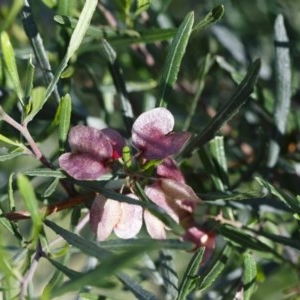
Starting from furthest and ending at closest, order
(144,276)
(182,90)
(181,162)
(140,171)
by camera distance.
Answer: (182,90)
(144,276)
(181,162)
(140,171)

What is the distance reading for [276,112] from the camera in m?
0.66

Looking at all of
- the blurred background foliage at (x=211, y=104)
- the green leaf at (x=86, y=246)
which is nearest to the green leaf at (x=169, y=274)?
the blurred background foliage at (x=211, y=104)

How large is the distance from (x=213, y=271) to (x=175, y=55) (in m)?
0.18

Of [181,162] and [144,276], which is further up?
[181,162]

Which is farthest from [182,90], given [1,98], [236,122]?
[1,98]

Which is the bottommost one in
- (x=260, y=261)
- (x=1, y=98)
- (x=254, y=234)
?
(x=260, y=261)

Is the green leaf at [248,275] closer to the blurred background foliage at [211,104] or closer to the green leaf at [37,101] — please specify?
the blurred background foliage at [211,104]

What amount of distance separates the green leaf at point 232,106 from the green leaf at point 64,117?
0.12 meters

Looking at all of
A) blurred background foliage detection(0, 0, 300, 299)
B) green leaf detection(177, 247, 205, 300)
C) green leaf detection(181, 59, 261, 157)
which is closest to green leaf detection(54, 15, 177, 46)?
blurred background foliage detection(0, 0, 300, 299)

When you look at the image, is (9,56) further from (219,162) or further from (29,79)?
(219,162)

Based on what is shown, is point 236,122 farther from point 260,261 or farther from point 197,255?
point 197,255

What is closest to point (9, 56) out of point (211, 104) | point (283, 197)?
point (283, 197)

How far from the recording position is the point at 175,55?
0.52 meters

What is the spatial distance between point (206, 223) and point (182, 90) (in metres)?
0.25
